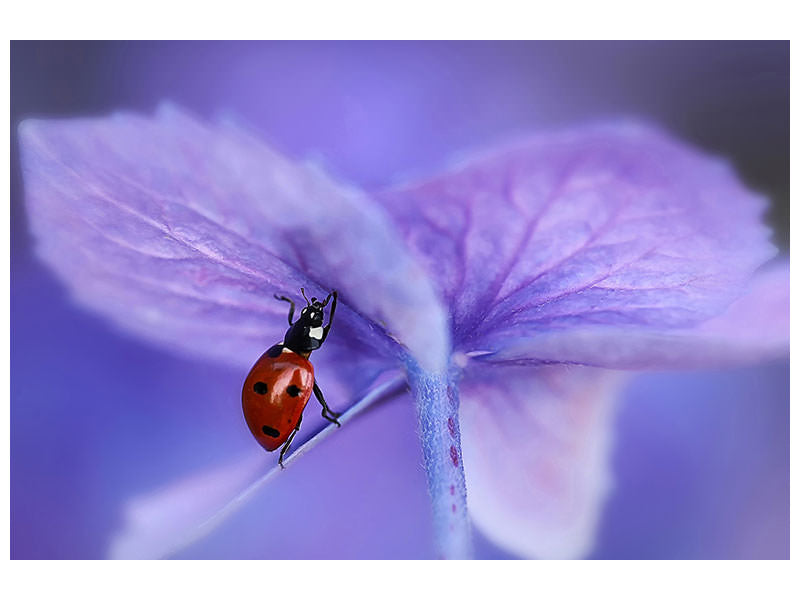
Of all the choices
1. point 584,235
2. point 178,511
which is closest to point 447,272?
point 584,235

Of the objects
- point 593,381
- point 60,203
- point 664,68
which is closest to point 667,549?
point 593,381

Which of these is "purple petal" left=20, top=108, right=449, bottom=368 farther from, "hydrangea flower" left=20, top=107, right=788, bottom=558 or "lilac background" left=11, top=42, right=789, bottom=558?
"lilac background" left=11, top=42, right=789, bottom=558

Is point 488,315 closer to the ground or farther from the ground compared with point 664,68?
closer to the ground

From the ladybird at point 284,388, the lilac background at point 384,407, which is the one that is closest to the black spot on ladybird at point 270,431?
the ladybird at point 284,388

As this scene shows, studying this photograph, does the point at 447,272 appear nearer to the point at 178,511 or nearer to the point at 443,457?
the point at 443,457

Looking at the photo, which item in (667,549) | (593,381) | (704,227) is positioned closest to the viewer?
(704,227)

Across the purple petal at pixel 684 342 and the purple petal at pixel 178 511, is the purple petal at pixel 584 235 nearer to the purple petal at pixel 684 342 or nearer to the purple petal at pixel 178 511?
the purple petal at pixel 684 342
